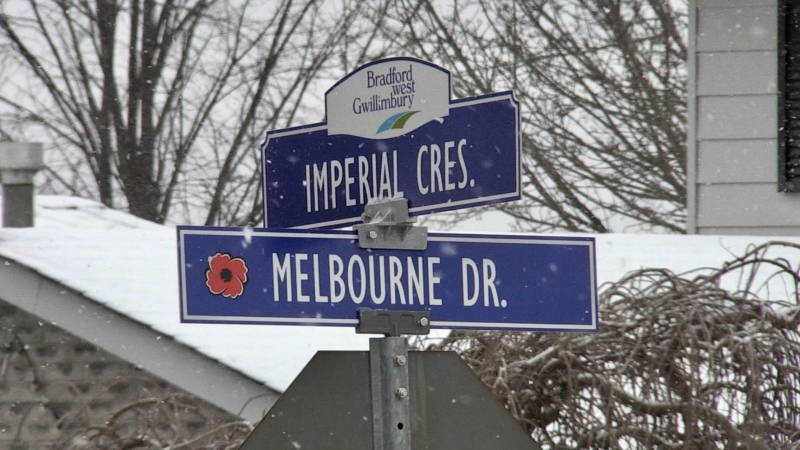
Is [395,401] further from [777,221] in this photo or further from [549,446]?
[777,221]

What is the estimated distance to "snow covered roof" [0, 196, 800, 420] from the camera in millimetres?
7781

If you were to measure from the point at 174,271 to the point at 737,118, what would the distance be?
4051mm

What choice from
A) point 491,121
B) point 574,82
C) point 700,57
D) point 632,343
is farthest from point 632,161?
point 491,121

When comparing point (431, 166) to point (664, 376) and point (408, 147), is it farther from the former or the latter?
point (664, 376)

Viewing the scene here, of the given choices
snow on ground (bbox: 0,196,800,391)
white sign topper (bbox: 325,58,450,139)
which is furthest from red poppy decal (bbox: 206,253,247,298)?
snow on ground (bbox: 0,196,800,391)

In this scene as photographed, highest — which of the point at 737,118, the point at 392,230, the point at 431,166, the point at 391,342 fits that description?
the point at 737,118

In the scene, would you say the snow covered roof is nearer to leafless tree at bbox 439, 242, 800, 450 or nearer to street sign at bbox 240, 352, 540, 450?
leafless tree at bbox 439, 242, 800, 450

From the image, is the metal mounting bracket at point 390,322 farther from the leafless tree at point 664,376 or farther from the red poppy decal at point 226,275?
the leafless tree at point 664,376

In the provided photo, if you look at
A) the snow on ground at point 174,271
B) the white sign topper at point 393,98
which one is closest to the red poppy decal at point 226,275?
the white sign topper at point 393,98

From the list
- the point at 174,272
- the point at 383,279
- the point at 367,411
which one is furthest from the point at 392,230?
the point at 174,272

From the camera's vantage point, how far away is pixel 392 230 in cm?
310

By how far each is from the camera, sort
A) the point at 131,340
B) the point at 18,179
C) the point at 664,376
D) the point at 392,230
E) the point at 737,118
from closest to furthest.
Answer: the point at 392,230
the point at 664,376
the point at 737,118
the point at 131,340
the point at 18,179

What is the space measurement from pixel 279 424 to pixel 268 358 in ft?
17.3

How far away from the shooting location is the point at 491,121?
3162 mm
